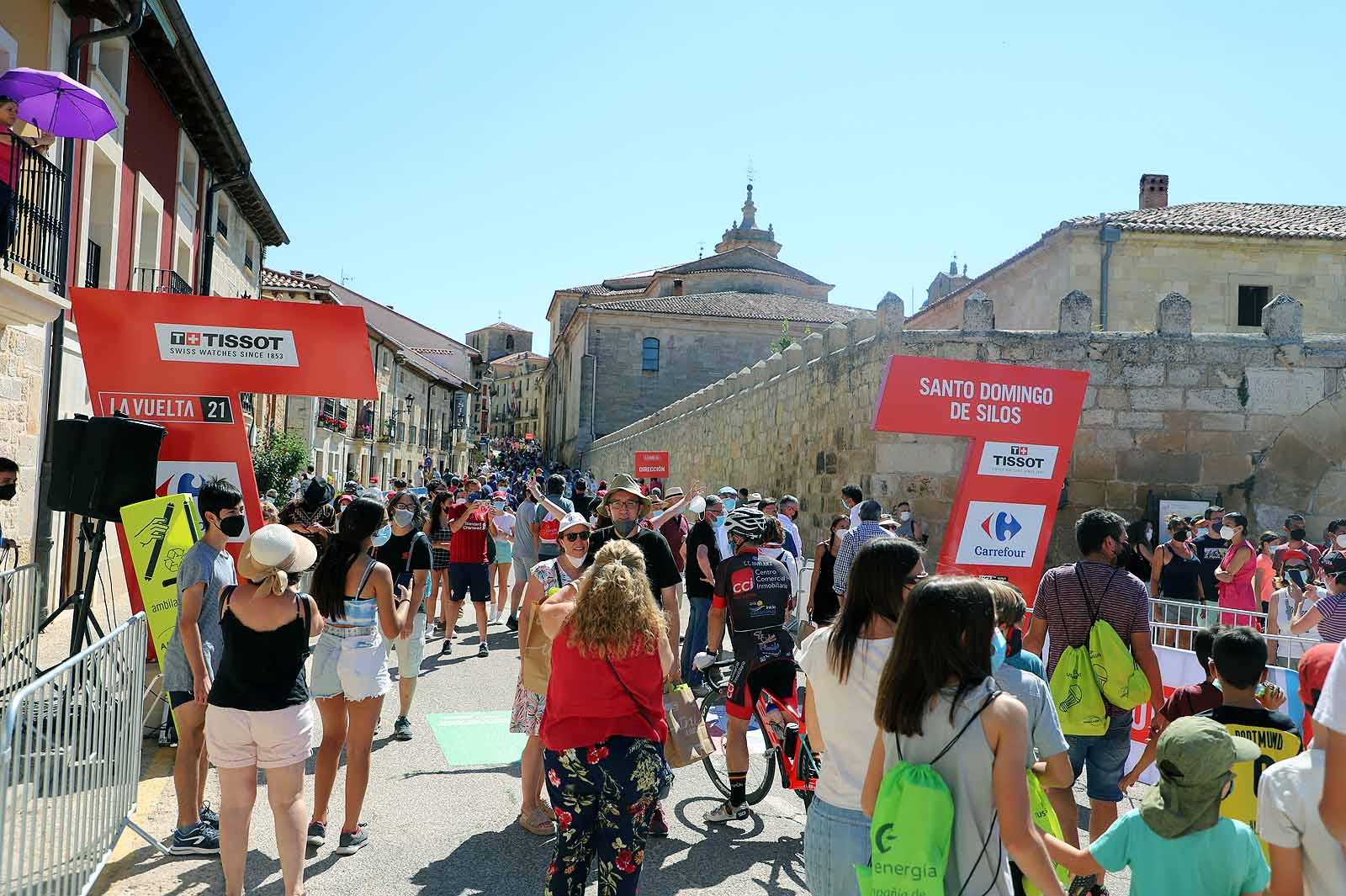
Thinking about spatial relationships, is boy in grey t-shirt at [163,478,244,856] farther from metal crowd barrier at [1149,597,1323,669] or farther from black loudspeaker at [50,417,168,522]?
metal crowd barrier at [1149,597,1323,669]

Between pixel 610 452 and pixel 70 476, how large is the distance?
36110 millimetres

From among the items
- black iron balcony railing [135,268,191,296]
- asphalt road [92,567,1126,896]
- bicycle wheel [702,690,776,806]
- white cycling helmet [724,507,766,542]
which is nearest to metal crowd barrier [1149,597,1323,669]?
asphalt road [92,567,1126,896]

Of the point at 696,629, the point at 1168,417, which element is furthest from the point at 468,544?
the point at 1168,417

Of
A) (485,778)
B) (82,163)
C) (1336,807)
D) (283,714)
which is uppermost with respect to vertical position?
(82,163)

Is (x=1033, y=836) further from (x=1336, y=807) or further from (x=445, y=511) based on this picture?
(x=445, y=511)

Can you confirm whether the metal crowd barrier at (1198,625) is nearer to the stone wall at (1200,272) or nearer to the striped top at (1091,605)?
the striped top at (1091,605)

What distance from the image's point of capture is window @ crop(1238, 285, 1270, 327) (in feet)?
71.5

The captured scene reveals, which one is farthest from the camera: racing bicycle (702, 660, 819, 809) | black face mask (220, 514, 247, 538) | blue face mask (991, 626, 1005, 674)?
black face mask (220, 514, 247, 538)

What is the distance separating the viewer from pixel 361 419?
37.0 metres

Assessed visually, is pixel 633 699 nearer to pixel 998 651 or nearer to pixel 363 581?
pixel 998 651

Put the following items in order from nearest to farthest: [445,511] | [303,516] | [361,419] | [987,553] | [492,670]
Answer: [987,553], [303,516], [492,670], [445,511], [361,419]

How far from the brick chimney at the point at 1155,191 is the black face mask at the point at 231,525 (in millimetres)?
29117

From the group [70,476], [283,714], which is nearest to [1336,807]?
[283,714]

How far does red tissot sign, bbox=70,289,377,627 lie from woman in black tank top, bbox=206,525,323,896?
12.2 ft
